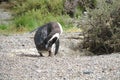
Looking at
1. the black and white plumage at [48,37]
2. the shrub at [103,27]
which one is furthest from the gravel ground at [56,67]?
the shrub at [103,27]

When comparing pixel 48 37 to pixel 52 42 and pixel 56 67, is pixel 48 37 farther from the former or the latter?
pixel 56 67

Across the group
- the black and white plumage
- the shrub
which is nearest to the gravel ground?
the black and white plumage

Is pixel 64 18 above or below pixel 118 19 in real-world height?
below

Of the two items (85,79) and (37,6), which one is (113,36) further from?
(37,6)

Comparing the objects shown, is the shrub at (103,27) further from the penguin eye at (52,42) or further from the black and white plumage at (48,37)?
the penguin eye at (52,42)

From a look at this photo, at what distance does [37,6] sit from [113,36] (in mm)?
11243

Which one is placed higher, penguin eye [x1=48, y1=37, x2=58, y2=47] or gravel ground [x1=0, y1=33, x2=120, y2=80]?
gravel ground [x1=0, y1=33, x2=120, y2=80]

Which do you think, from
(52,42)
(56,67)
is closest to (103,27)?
(52,42)

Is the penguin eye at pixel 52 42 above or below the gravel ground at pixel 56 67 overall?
below

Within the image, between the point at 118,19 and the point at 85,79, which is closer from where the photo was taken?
the point at 85,79

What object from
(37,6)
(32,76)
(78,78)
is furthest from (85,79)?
(37,6)

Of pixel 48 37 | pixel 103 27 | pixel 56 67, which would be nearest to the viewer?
pixel 56 67

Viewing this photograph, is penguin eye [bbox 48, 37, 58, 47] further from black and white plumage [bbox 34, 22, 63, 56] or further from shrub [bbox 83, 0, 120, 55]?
shrub [bbox 83, 0, 120, 55]

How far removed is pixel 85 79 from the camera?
8008mm
